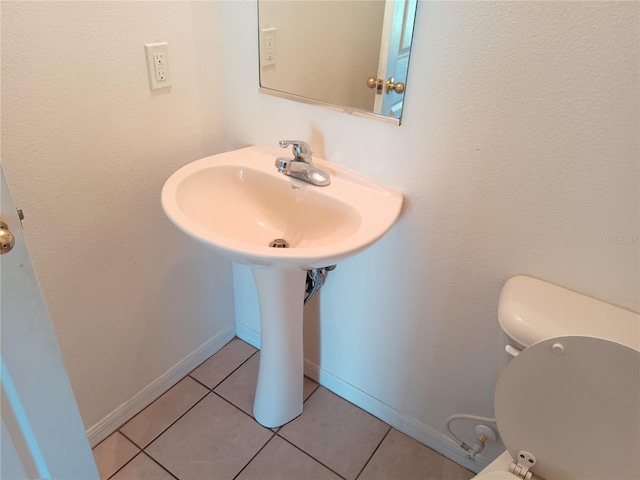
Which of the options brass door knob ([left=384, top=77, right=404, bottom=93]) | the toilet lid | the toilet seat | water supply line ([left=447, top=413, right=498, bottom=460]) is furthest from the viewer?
water supply line ([left=447, top=413, right=498, bottom=460])

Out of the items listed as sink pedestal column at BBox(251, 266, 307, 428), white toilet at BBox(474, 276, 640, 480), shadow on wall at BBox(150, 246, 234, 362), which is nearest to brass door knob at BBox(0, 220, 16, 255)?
sink pedestal column at BBox(251, 266, 307, 428)

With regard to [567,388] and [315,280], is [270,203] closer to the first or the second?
[315,280]

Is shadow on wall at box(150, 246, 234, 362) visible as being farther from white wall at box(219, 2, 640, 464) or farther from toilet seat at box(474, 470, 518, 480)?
toilet seat at box(474, 470, 518, 480)

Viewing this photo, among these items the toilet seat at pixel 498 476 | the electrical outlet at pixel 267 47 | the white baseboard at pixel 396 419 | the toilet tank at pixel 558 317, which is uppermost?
the electrical outlet at pixel 267 47

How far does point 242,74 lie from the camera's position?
1.33 metres

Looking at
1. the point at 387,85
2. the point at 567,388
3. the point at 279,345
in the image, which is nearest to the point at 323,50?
the point at 387,85

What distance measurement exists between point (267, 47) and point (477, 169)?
67cm

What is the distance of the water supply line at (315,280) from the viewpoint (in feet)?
4.53

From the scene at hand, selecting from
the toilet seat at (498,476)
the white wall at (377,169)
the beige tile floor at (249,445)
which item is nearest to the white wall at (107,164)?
the white wall at (377,169)

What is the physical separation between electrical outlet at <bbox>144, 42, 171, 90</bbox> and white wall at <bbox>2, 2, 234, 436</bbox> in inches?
0.8

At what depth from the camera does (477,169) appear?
103 centimetres

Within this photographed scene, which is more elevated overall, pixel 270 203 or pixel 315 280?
pixel 270 203

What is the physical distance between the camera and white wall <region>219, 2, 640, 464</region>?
2.81ft

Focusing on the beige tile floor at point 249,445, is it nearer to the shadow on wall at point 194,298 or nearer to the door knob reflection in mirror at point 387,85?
the shadow on wall at point 194,298
